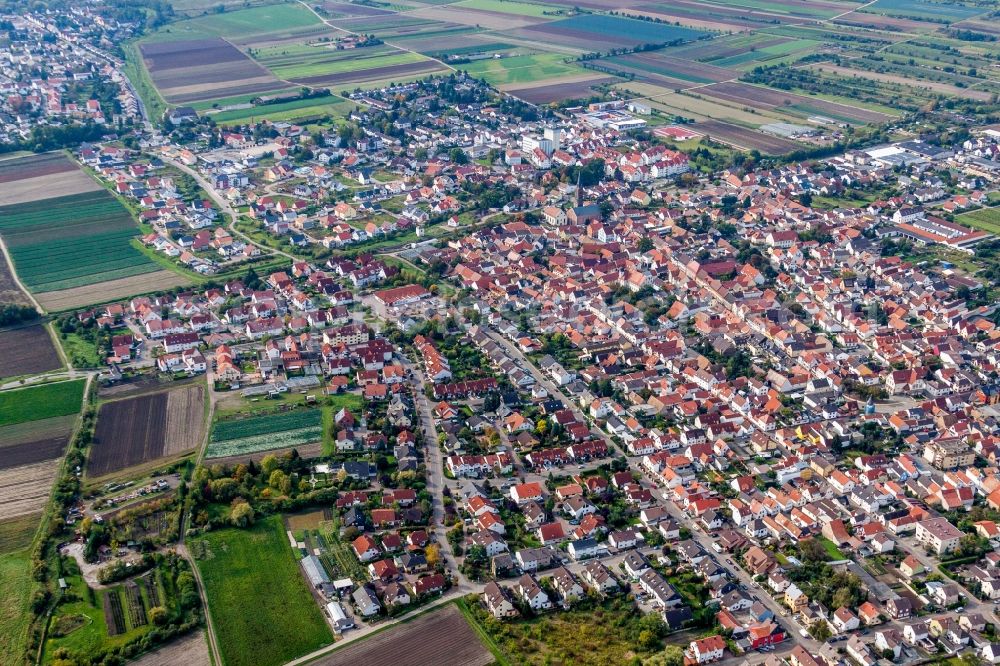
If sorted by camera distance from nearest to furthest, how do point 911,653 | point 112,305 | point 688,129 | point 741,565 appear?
point 911,653 → point 741,565 → point 112,305 → point 688,129

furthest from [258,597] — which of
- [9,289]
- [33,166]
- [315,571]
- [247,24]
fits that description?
[247,24]

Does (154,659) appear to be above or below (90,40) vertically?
below

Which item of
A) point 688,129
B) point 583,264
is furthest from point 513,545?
point 688,129

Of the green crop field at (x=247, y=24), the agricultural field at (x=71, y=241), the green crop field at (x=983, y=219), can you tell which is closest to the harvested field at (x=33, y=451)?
the agricultural field at (x=71, y=241)

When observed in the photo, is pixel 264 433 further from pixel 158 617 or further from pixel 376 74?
pixel 376 74

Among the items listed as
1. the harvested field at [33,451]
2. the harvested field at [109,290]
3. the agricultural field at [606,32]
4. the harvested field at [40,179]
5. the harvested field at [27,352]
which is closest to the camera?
the harvested field at [33,451]

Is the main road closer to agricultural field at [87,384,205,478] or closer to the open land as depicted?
agricultural field at [87,384,205,478]

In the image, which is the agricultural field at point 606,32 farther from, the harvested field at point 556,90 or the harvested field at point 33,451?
the harvested field at point 33,451

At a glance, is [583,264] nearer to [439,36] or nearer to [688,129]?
[688,129]
